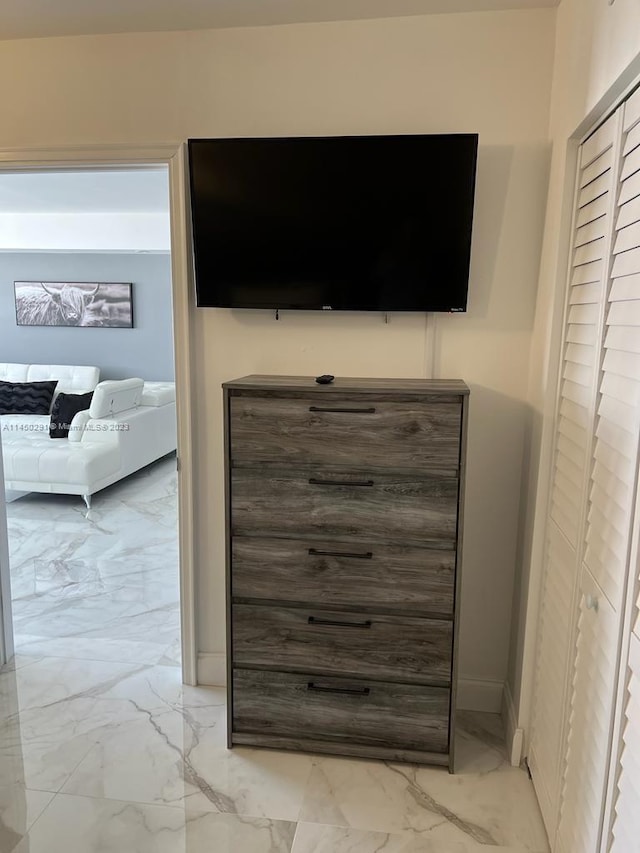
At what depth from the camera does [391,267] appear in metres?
2.16

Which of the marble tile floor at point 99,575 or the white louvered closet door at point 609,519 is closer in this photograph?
the white louvered closet door at point 609,519

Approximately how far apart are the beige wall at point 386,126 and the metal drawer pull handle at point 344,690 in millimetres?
522

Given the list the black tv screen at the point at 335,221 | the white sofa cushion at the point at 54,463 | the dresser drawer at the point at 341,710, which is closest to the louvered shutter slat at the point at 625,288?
the black tv screen at the point at 335,221

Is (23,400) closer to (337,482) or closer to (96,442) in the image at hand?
(96,442)

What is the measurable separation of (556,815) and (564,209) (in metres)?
1.71

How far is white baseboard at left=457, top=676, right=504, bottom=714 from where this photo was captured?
8.05 feet

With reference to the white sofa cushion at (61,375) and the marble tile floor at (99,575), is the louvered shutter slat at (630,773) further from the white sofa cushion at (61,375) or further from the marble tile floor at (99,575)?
the white sofa cushion at (61,375)

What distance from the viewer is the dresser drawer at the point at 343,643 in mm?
2092

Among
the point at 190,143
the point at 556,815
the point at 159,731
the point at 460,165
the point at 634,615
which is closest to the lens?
the point at 634,615

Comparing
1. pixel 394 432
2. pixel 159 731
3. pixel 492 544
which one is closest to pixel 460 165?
pixel 394 432

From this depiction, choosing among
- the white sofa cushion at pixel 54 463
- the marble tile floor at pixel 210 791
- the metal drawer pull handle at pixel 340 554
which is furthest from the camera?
the white sofa cushion at pixel 54 463

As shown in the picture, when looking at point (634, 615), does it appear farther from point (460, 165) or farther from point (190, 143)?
point (190, 143)

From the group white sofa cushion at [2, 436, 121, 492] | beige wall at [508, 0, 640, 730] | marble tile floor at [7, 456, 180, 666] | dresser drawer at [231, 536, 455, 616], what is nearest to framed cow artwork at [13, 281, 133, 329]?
marble tile floor at [7, 456, 180, 666]

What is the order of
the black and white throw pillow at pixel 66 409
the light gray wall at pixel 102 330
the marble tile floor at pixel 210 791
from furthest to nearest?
the light gray wall at pixel 102 330 < the black and white throw pillow at pixel 66 409 < the marble tile floor at pixel 210 791
